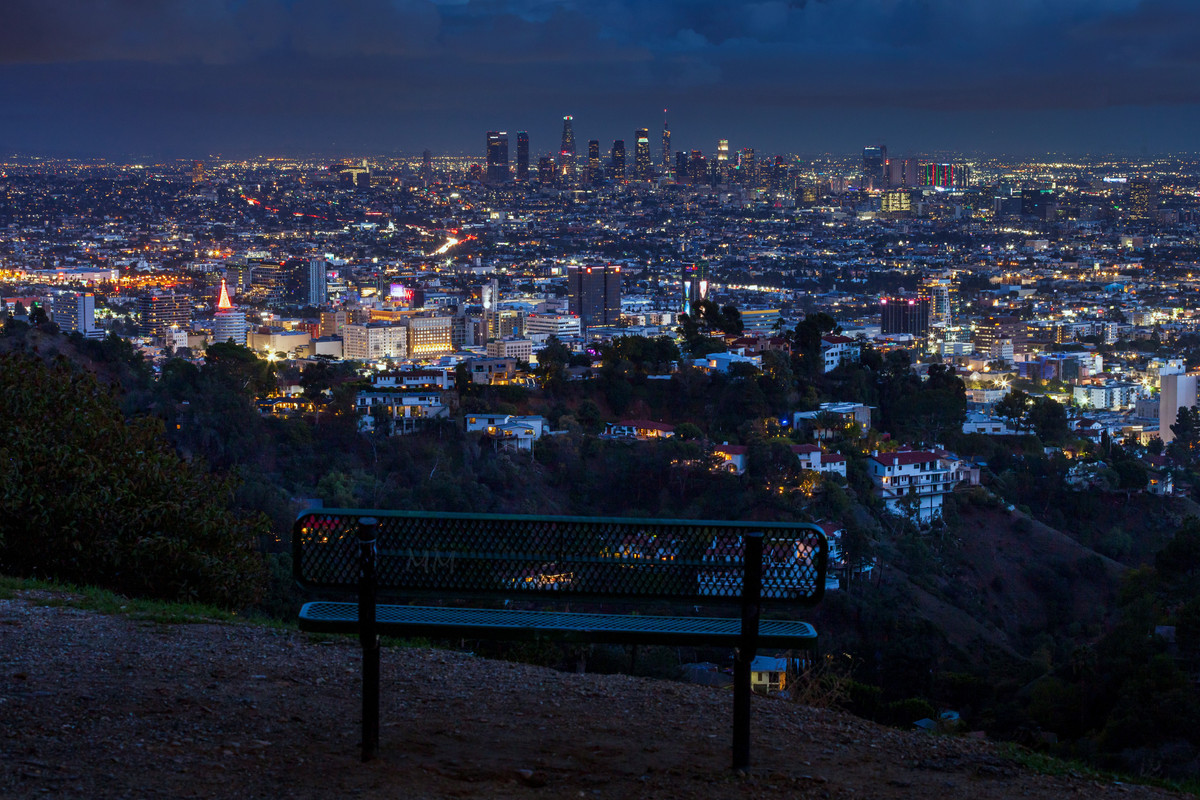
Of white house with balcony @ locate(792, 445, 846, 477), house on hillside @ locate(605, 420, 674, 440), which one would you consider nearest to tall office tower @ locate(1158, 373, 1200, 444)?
white house with balcony @ locate(792, 445, 846, 477)

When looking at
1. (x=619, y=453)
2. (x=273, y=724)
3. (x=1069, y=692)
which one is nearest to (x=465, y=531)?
(x=273, y=724)

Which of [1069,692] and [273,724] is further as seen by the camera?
[1069,692]

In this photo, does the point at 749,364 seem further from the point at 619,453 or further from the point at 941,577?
the point at 941,577

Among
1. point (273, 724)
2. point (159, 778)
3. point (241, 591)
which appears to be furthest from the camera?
point (241, 591)

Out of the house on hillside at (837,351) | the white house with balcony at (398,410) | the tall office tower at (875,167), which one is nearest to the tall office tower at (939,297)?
the house on hillside at (837,351)

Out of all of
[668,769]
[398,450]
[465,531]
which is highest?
[465,531]

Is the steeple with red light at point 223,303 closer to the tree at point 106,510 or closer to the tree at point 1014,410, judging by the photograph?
the tree at point 1014,410

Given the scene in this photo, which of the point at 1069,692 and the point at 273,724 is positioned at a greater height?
the point at 273,724

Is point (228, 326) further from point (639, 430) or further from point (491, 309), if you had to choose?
point (639, 430)
